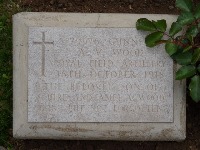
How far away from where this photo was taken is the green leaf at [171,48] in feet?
10.4

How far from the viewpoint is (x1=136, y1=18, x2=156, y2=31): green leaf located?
10.5 ft

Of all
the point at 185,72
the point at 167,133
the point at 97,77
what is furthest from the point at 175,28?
the point at 167,133

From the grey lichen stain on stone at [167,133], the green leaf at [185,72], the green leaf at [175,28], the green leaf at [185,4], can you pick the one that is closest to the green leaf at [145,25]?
the green leaf at [175,28]

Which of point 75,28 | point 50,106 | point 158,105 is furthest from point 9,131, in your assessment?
point 158,105

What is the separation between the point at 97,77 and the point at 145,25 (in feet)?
1.79

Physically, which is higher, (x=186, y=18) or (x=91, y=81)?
(x=186, y=18)

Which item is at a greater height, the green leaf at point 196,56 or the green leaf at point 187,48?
the green leaf at point 187,48

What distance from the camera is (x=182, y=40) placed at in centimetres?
326

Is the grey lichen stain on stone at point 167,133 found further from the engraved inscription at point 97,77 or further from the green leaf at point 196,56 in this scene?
the green leaf at point 196,56

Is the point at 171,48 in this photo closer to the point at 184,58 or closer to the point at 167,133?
the point at 184,58

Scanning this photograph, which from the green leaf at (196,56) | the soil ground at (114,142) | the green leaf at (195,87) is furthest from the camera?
the soil ground at (114,142)

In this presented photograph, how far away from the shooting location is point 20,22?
3.27 m

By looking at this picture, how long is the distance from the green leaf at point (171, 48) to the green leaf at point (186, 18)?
0.17 metres

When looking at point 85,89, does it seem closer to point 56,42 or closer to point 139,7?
point 56,42
